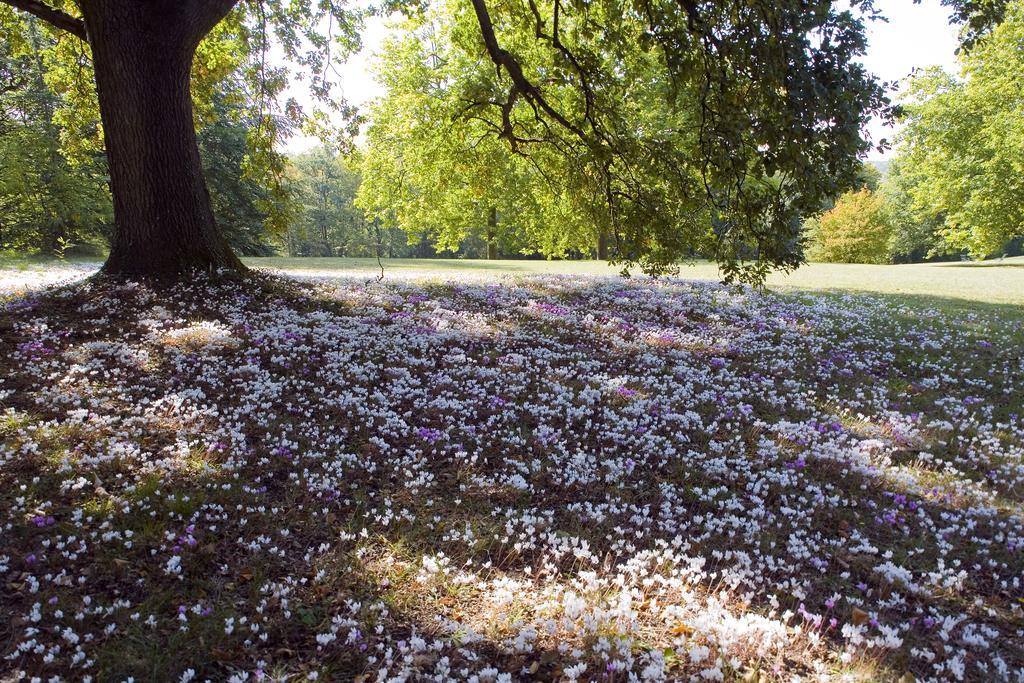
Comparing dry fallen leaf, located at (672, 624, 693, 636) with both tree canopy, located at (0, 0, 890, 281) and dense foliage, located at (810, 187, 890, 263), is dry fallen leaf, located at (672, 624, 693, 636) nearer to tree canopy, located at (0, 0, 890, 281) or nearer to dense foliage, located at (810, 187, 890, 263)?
tree canopy, located at (0, 0, 890, 281)

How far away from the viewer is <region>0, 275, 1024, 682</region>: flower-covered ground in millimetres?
3801

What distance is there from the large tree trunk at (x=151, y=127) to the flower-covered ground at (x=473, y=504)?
110 centimetres

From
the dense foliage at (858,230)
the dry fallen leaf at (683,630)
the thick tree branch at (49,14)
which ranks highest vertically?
the thick tree branch at (49,14)

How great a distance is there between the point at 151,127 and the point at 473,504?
989 centimetres

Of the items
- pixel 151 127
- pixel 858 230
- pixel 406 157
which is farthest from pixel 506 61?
pixel 858 230

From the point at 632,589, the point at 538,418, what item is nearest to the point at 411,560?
the point at 632,589

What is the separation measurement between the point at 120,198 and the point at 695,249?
11.0 m

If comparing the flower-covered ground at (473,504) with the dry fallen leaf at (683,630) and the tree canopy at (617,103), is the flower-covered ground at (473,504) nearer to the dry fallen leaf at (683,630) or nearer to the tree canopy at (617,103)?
the dry fallen leaf at (683,630)

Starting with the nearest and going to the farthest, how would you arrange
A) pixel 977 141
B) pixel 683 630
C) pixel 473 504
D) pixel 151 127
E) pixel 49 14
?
pixel 683 630, pixel 473 504, pixel 151 127, pixel 49 14, pixel 977 141

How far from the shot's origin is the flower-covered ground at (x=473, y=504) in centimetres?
380

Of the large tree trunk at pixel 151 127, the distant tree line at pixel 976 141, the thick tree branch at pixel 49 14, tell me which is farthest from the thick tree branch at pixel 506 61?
the distant tree line at pixel 976 141

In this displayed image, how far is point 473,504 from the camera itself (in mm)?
5703

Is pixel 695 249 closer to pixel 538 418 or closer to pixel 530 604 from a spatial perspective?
pixel 538 418

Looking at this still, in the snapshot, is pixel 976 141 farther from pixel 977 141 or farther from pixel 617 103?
pixel 617 103
